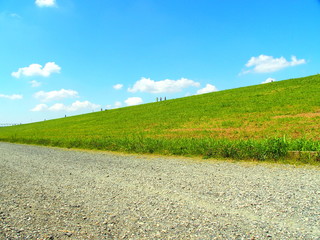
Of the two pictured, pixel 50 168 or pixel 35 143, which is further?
pixel 35 143

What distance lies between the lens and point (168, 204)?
4.43 m

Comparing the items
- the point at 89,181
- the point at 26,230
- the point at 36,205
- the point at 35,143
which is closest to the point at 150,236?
the point at 26,230

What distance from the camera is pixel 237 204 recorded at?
425 centimetres

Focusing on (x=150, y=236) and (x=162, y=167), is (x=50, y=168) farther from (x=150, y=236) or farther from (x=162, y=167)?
(x=150, y=236)

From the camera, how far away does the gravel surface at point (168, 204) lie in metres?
3.44

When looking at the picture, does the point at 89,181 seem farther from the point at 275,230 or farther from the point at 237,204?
the point at 275,230

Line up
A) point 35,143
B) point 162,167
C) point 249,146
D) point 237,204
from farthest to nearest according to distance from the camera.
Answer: point 35,143 → point 249,146 → point 162,167 → point 237,204

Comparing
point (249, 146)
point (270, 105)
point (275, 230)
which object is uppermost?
point (270, 105)

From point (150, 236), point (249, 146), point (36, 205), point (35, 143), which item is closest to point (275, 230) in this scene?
point (150, 236)

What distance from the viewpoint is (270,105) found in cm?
2331

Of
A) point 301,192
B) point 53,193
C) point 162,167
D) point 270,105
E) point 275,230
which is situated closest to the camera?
point 275,230

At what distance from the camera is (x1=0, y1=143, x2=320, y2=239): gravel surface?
11.3 feet

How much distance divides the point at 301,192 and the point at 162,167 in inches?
167

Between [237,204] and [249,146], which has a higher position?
[249,146]
